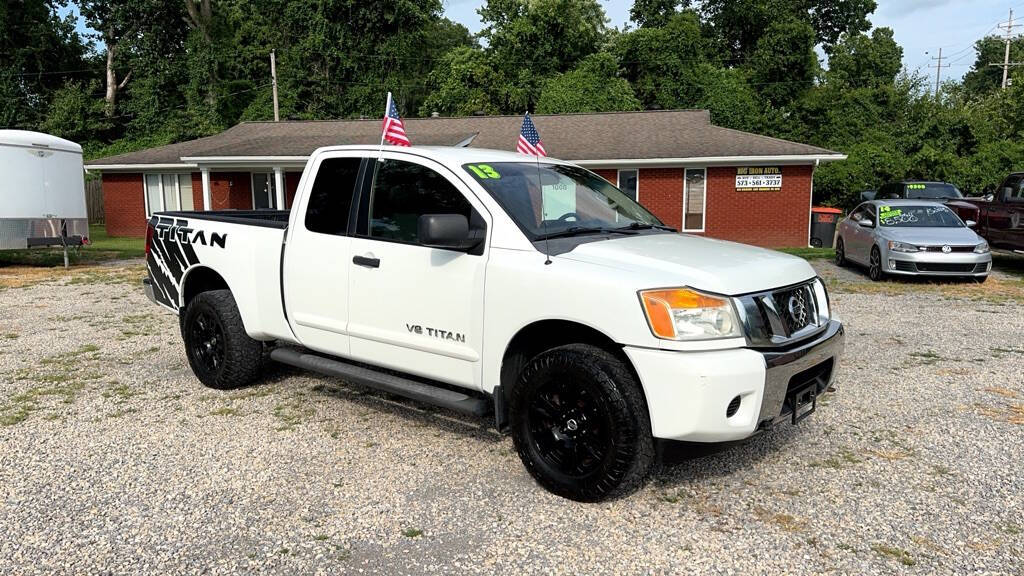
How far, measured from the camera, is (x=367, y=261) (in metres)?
4.71

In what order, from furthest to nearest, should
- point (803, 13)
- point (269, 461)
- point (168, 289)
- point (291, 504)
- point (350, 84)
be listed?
point (803, 13)
point (350, 84)
point (168, 289)
point (269, 461)
point (291, 504)

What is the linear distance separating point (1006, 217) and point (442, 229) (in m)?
13.5

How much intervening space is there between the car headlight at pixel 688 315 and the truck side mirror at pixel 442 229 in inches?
42.2

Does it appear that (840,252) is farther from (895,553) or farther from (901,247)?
(895,553)

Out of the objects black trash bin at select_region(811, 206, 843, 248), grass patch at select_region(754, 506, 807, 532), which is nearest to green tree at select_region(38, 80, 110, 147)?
black trash bin at select_region(811, 206, 843, 248)

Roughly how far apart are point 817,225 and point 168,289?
18.9 metres

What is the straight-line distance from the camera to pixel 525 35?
130 feet

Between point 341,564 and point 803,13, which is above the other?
point 803,13

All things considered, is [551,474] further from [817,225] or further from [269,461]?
[817,225]

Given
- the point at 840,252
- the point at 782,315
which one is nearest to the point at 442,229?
the point at 782,315

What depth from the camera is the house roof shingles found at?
69.2 feet

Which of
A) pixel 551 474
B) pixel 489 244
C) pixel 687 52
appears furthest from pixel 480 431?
pixel 687 52

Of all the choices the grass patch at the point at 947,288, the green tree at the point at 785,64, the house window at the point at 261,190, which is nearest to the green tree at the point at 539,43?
the green tree at the point at 785,64

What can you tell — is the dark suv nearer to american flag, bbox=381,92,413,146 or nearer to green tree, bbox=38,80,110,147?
american flag, bbox=381,92,413,146
